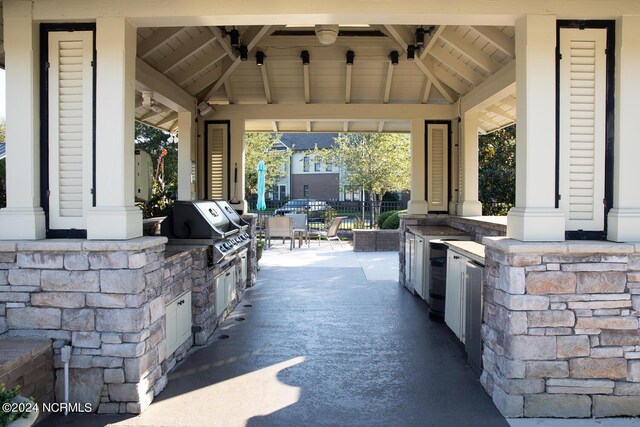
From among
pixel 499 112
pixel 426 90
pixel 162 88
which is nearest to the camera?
pixel 162 88

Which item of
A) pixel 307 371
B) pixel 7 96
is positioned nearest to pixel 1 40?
pixel 7 96

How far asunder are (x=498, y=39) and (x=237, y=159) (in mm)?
4226

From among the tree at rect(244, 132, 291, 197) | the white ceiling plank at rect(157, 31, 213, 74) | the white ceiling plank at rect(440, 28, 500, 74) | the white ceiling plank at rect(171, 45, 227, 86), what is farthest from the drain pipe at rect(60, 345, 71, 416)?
the tree at rect(244, 132, 291, 197)

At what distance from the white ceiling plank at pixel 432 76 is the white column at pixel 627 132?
11.1 feet

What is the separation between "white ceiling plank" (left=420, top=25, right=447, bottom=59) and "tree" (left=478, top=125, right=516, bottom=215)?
20.8ft

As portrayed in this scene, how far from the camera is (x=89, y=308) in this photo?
3303 mm

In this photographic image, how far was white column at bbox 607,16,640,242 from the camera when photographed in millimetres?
3418

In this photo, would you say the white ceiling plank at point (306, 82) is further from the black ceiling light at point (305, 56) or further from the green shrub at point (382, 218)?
the green shrub at point (382, 218)

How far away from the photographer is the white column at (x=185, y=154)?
23.2 feet

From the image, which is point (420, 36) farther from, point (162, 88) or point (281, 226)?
point (281, 226)

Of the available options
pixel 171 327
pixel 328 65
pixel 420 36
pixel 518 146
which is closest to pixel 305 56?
pixel 328 65

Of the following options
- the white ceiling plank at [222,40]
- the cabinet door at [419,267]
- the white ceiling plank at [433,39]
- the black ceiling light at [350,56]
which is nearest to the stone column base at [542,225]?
the white ceiling plank at [433,39]

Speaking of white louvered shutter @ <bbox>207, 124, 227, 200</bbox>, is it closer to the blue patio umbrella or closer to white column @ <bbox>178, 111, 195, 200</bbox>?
white column @ <bbox>178, 111, 195, 200</bbox>

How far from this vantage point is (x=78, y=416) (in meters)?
3.23
